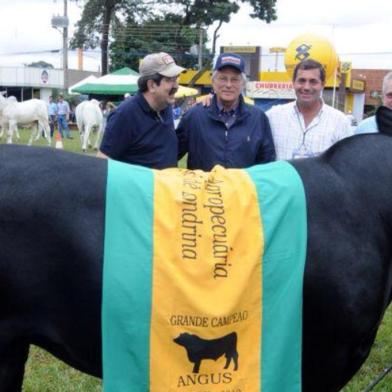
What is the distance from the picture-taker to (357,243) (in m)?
2.36

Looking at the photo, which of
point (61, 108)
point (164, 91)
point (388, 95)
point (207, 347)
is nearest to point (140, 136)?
point (164, 91)

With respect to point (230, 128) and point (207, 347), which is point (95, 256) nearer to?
point (207, 347)

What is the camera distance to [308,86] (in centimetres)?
375

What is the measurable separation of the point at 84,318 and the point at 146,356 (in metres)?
0.27

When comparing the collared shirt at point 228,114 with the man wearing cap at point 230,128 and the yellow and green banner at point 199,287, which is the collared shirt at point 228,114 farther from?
the yellow and green banner at point 199,287

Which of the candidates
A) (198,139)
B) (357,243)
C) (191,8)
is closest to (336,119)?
(198,139)

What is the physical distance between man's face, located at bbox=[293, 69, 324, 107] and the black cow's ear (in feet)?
3.76

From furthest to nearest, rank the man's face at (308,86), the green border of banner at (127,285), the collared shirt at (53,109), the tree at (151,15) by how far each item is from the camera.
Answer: the tree at (151,15) → the collared shirt at (53,109) → the man's face at (308,86) → the green border of banner at (127,285)

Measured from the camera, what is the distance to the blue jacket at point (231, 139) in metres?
3.82

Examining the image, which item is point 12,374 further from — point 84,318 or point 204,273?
point 204,273

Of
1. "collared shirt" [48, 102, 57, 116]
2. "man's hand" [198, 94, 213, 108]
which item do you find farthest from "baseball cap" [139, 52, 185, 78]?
"collared shirt" [48, 102, 57, 116]

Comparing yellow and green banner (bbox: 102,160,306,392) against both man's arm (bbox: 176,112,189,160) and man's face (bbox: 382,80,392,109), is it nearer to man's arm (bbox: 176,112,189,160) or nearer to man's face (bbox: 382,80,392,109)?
man's arm (bbox: 176,112,189,160)

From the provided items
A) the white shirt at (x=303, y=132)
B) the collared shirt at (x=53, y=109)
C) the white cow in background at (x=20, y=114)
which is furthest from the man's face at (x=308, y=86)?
the collared shirt at (x=53, y=109)

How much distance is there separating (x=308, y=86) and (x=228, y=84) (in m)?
0.51
